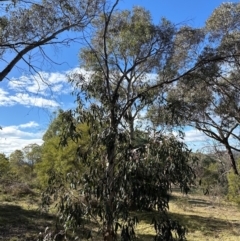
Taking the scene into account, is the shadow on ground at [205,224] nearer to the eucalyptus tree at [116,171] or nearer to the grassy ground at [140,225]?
the grassy ground at [140,225]

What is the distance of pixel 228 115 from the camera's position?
12438mm

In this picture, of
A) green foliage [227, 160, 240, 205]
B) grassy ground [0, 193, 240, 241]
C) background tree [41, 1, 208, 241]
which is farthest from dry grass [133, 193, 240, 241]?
background tree [41, 1, 208, 241]

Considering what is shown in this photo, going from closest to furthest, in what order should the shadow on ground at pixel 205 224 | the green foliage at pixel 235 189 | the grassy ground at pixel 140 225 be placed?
the grassy ground at pixel 140 225
the shadow on ground at pixel 205 224
the green foliage at pixel 235 189

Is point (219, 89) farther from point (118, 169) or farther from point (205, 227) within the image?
point (118, 169)

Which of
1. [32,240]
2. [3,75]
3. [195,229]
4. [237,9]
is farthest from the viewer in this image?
[237,9]

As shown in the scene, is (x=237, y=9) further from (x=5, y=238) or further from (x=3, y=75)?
(x=5, y=238)

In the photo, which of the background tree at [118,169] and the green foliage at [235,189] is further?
the green foliage at [235,189]

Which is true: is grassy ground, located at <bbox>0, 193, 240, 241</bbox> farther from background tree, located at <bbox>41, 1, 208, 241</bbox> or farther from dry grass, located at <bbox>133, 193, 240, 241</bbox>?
background tree, located at <bbox>41, 1, 208, 241</bbox>

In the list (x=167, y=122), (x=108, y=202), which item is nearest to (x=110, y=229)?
(x=108, y=202)

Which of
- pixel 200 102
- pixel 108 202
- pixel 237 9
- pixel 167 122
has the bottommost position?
pixel 108 202

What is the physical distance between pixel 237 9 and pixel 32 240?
28.1 feet

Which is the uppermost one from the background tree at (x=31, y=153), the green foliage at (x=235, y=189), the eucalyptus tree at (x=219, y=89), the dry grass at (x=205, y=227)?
the background tree at (x=31, y=153)

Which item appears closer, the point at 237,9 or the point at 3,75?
the point at 3,75

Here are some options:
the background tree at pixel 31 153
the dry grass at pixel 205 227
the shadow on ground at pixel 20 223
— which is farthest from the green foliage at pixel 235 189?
the background tree at pixel 31 153
